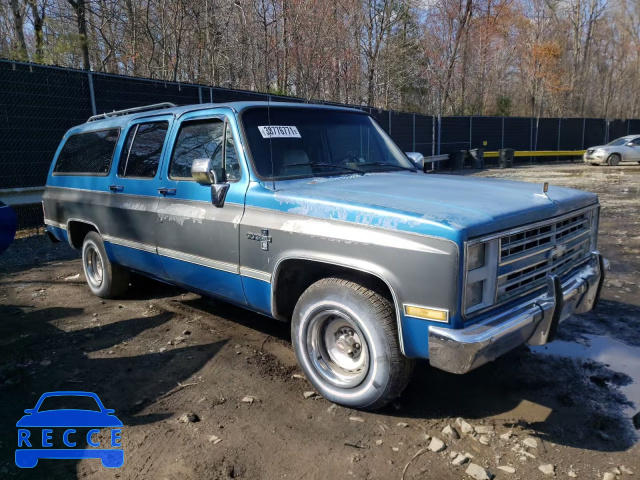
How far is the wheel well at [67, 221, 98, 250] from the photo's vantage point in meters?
5.84

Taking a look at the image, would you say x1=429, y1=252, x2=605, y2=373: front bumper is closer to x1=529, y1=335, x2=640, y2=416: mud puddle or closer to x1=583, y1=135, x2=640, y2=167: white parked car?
x1=529, y1=335, x2=640, y2=416: mud puddle

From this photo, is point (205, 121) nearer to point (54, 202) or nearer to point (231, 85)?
point (54, 202)

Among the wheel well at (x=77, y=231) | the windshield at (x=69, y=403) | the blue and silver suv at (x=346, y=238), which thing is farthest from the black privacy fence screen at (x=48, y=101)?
the windshield at (x=69, y=403)

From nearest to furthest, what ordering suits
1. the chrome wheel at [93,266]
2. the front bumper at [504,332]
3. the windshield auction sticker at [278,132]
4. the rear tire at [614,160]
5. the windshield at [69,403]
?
the front bumper at [504,332] < the windshield at [69,403] < the windshield auction sticker at [278,132] < the chrome wheel at [93,266] < the rear tire at [614,160]

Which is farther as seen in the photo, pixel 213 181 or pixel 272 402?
pixel 213 181

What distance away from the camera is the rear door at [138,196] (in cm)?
453

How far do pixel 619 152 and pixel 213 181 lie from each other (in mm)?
27124

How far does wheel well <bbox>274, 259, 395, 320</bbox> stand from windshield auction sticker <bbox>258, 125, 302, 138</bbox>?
1.06 m

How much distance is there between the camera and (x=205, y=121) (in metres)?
4.15

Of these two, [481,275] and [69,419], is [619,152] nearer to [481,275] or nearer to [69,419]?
[481,275]

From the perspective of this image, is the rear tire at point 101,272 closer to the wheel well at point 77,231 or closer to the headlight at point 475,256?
the wheel well at point 77,231

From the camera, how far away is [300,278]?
3592mm

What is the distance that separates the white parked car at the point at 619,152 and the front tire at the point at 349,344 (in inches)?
1064

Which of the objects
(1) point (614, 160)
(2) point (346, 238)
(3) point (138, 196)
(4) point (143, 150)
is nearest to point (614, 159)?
(1) point (614, 160)
